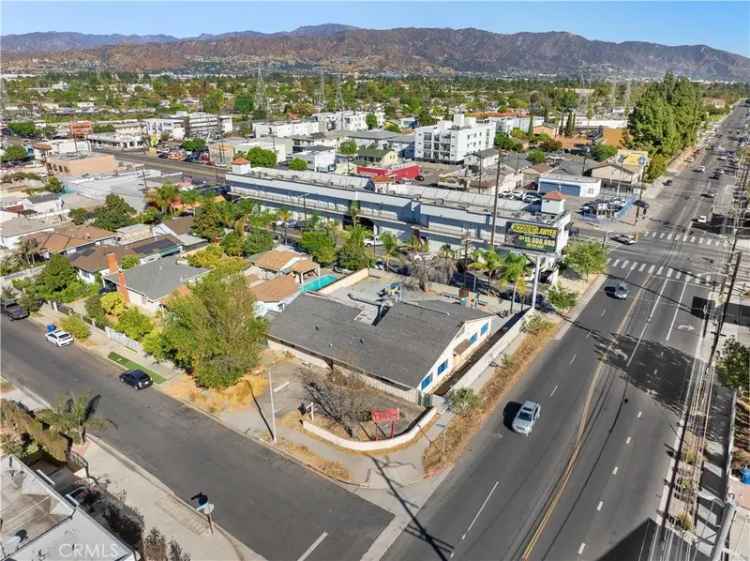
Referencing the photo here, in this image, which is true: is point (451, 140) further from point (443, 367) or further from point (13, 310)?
point (13, 310)

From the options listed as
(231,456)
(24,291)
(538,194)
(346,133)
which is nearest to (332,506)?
(231,456)

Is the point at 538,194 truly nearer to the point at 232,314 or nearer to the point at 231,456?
the point at 232,314

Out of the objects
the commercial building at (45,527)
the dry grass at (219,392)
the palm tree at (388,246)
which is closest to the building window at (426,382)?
the dry grass at (219,392)

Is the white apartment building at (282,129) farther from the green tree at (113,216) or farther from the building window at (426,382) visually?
the building window at (426,382)

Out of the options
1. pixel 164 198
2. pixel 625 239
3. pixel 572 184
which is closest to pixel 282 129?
pixel 164 198

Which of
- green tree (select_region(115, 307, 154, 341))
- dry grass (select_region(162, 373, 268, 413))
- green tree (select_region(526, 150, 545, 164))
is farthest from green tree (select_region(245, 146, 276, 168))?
dry grass (select_region(162, 373, 268, 413))
